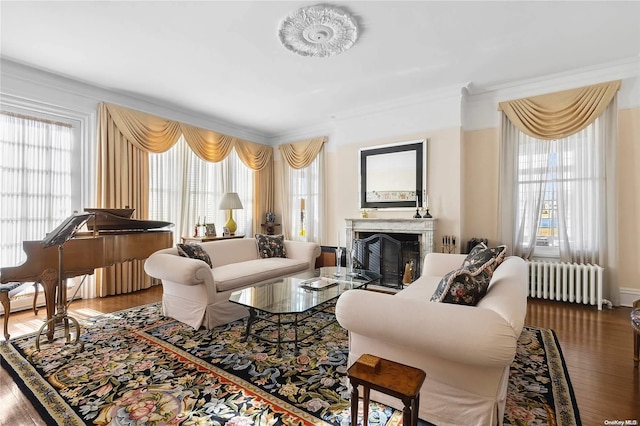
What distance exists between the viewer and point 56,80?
380 cm

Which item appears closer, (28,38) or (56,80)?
(28,38)

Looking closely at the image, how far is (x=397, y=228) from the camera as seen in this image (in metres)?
4.68

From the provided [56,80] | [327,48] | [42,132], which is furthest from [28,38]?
[327,48]

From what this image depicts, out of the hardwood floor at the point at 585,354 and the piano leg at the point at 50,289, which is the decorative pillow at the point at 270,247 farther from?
the piano leg at the point at 50,289

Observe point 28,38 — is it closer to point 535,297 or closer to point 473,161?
point 473,161

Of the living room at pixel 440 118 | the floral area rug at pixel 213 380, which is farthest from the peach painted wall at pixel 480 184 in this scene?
the floral area rug at pixel 213 380

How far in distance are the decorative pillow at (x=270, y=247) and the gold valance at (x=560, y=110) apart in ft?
12.2

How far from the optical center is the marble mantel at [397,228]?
4.40 metres

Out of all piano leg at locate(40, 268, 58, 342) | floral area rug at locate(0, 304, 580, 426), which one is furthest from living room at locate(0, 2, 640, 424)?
floral area rug at locate(0, 304, 580, 426)

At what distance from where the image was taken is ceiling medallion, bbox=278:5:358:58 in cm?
264

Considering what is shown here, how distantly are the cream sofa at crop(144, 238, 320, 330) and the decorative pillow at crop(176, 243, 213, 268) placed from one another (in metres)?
0.10

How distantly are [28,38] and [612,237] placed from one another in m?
6.71

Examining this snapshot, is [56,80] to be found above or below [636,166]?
above

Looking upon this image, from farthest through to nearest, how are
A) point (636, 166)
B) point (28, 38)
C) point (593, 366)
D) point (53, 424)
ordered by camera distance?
point (636, 166) < point (28, 38) < point (593, 366) < point (53, 424)
